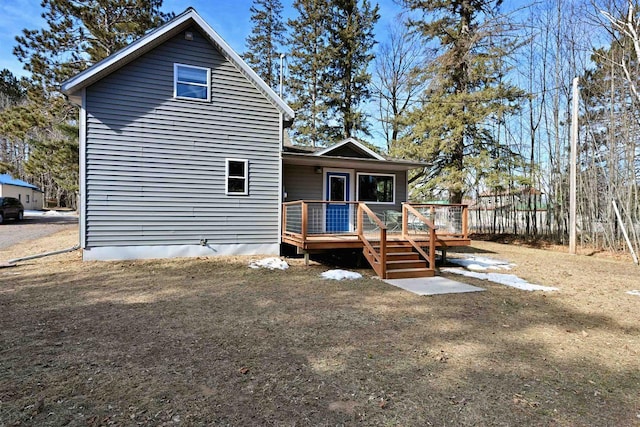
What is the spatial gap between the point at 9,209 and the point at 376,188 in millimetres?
21960

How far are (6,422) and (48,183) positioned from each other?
52967 mm

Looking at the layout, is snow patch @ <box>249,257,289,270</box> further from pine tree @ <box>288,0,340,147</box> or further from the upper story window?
pine tree @ <box>288,0,340,147</box>

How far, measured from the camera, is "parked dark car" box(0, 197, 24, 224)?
19944mm

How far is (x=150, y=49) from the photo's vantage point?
29.9 ft

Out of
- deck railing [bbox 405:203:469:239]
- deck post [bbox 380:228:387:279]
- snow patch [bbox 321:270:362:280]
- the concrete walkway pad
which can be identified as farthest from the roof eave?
the concrete walkway pad

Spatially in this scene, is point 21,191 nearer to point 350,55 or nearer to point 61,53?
point 61,53

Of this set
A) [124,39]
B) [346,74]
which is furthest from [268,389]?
[346,74]

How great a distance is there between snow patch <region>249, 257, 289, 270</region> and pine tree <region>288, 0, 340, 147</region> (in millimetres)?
14276

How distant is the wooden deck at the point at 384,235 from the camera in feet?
26.3

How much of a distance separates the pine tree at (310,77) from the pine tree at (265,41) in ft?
12.2

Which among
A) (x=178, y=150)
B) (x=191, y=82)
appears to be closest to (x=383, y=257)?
(x=178, y=150)

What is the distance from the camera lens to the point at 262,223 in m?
10.3

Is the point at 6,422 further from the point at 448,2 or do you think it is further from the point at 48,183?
the point at 48,183

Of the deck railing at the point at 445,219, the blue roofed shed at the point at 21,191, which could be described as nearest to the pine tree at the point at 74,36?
the deck railing at the point at 445,219
